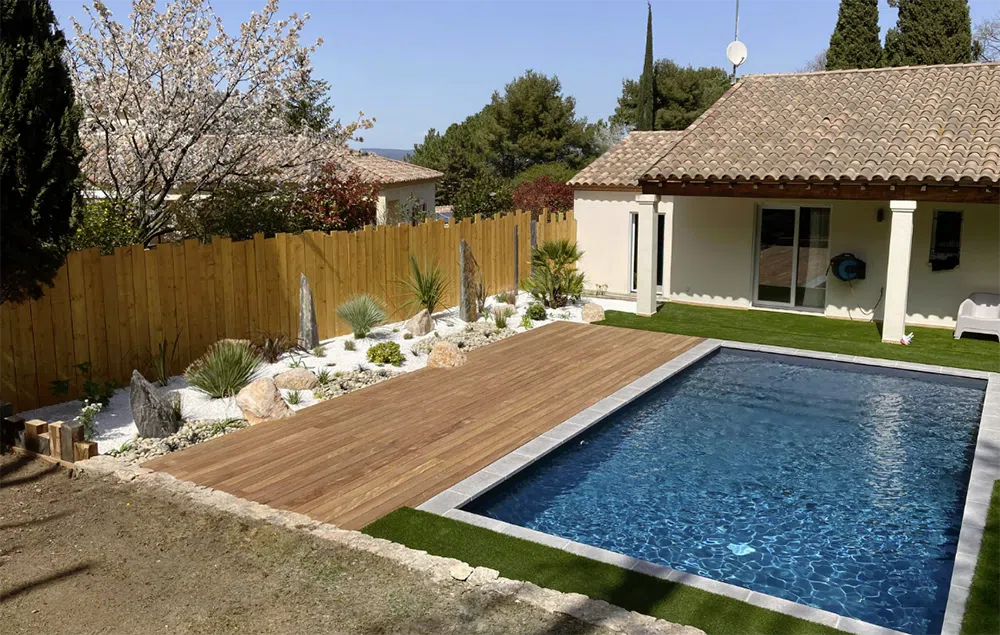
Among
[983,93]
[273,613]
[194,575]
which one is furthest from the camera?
[983,93]

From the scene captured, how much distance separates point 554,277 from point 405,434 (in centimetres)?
830

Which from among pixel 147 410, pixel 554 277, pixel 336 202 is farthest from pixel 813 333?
pixel 147 410

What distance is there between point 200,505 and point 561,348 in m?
7.66

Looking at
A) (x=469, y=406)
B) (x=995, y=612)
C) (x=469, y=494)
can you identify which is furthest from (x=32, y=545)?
(x=995, y=612)

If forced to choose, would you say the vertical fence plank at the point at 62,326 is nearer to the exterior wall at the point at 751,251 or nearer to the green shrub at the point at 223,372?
the green shrub at the point at 223,372

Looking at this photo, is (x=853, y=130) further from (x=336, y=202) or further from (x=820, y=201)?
(x=336, y=202)

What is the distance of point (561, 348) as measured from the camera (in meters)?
13.8

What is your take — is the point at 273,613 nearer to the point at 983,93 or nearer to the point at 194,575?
the point at 194,575

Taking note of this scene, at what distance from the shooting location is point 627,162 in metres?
19.6

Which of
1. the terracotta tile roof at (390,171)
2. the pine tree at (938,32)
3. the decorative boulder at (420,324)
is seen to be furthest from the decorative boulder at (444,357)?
the pine tree at (938,32)

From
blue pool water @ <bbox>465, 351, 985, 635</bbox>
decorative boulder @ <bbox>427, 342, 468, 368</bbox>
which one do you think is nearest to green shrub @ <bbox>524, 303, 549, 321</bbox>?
decorative boulder @ <bbox>427, 342, 468, 368</bbox>

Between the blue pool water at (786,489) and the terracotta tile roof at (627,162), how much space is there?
7.77 metres

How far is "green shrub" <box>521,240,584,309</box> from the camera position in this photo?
17078mm

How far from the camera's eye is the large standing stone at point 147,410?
345 inches
